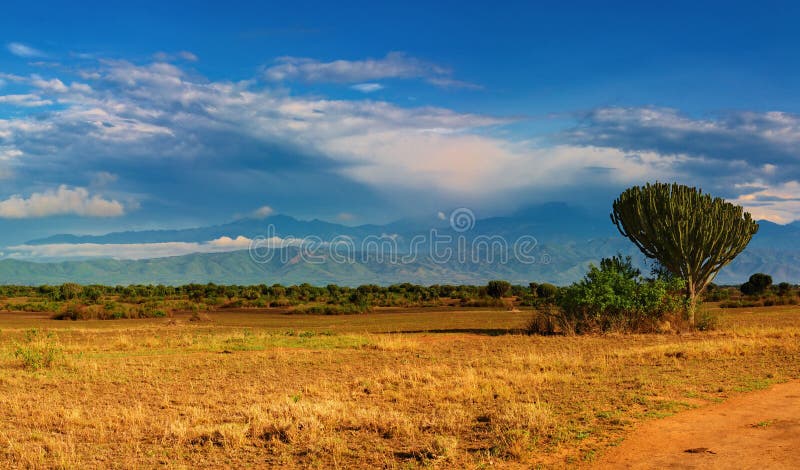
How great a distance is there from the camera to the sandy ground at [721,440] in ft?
28.5

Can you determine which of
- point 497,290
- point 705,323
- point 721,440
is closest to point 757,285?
point 497,290

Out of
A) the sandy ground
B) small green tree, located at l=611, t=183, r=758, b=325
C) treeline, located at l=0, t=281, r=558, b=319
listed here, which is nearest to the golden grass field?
the sandy ground

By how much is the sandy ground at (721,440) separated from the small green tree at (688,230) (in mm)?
17557

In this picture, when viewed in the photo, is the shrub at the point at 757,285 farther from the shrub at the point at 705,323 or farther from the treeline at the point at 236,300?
the shrub at the point at 705,323

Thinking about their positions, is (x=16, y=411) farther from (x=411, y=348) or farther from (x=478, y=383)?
(x=411, y=348)

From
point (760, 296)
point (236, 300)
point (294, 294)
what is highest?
point (760, 296)

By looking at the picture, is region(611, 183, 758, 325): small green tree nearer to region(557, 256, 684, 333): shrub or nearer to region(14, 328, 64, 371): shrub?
region(557, 256, 684, 333): shrub

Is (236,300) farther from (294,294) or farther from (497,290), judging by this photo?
(497,290)

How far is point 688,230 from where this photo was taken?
29.0m

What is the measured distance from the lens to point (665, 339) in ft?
82.8

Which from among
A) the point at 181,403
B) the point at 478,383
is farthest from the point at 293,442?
the point at 478,383

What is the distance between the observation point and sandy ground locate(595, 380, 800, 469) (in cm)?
870

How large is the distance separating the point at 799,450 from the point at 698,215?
21.9 meters

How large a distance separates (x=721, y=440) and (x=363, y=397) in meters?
7.27
